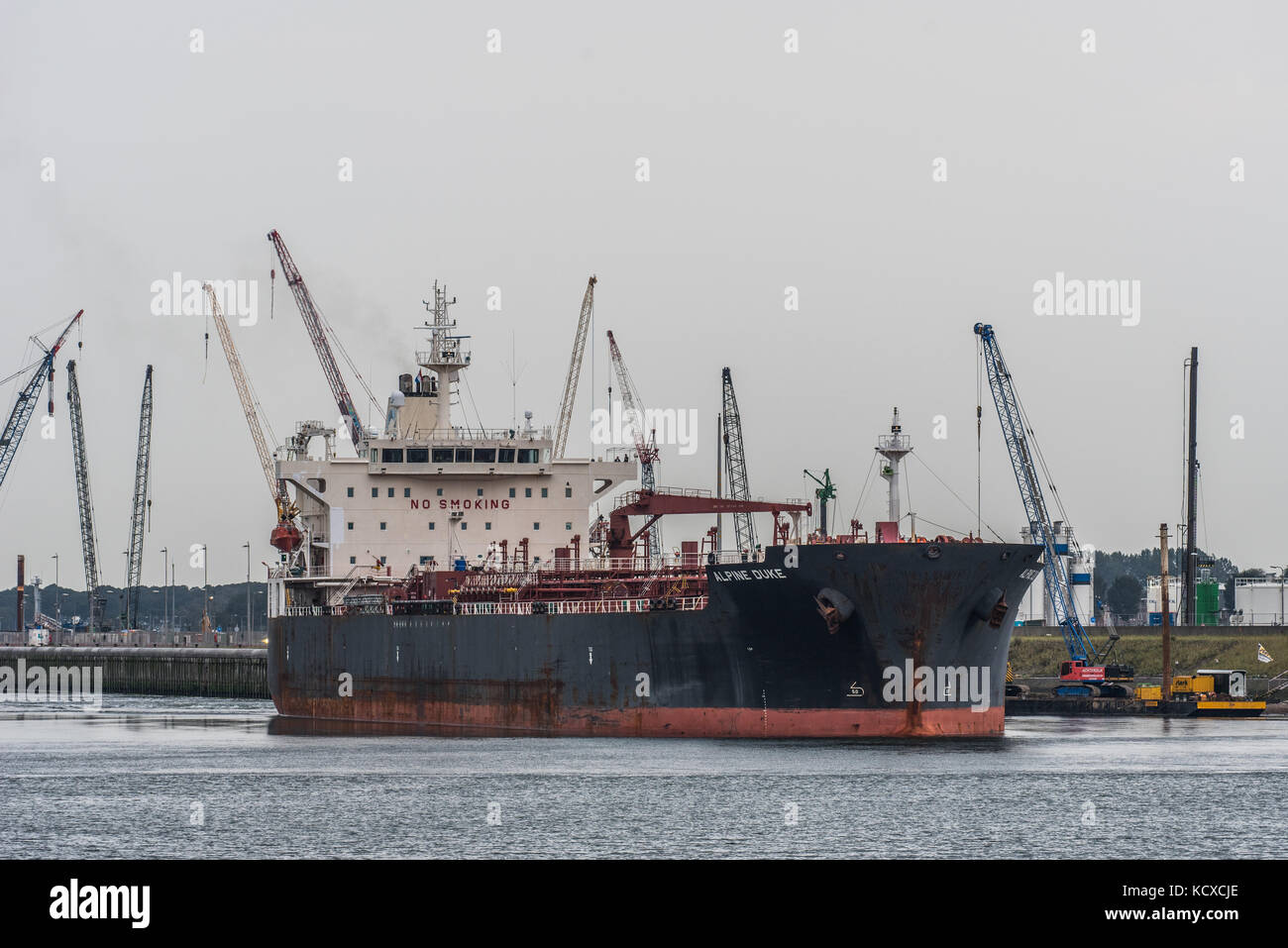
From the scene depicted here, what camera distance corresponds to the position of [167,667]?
116562 millimetres

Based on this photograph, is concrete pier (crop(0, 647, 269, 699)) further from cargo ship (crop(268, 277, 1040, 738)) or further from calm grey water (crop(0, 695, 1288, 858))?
calm grey water (crop(0, 695, 1288, 858))

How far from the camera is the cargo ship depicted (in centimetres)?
4753

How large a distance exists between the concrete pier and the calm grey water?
2020 inches

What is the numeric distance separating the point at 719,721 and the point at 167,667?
74.6m

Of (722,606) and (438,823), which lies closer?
(438,823)

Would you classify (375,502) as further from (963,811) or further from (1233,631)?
(1233,631)

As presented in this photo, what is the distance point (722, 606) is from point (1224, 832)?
17.3 m

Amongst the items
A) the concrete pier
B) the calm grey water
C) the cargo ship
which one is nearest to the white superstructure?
the cargo ship

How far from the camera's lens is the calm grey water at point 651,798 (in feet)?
111

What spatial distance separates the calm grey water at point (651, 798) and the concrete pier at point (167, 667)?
51.3m

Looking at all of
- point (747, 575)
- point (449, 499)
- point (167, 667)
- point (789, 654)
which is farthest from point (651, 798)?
point (167, 667)
